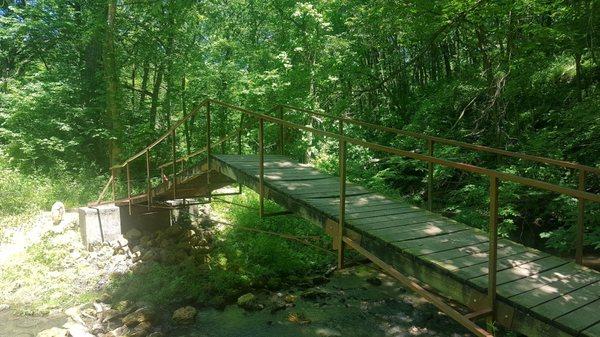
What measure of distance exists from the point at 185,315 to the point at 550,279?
565 centimetres

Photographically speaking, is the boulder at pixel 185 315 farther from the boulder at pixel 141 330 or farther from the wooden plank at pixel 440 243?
the wooden plank at pixel 440 243

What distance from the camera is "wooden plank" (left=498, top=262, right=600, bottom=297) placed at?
2.85m

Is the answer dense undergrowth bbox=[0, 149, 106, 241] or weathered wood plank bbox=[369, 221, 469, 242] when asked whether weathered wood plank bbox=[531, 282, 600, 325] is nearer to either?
weathered wood plank bbox=[369, 221, 469, 242]

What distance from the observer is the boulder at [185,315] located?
6.82m

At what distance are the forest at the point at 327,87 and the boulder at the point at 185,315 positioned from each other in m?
1.67

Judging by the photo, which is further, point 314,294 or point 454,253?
point 314,294

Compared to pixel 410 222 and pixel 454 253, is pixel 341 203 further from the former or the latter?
pixel 454 253

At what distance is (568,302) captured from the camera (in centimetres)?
271

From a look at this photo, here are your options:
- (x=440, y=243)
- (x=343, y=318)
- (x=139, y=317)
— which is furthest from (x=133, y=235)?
(x=440, y=243)

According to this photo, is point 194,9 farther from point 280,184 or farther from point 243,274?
point 280,184

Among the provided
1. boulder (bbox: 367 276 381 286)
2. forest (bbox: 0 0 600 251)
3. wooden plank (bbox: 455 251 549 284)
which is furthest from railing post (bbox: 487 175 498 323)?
boulder (bbox: 367 276 381 286)

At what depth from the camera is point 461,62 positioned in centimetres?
1338

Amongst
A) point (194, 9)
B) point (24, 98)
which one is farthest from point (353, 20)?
point (24, 98)

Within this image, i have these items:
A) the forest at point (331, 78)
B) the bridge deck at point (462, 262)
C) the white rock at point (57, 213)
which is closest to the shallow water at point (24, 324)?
the white rock at point (57, 213)
